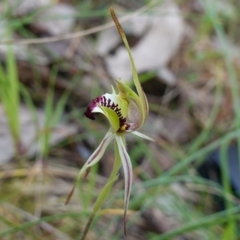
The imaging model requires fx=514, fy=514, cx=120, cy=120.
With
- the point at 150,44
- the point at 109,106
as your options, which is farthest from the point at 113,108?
the point at 150,44

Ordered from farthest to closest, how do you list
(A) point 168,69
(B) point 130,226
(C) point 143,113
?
(A) point 168,69
(B) point 130,226
(C) point 143,113

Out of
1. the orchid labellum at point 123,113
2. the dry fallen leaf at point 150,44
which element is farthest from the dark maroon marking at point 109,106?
the dry fallen leaf at point 150,44

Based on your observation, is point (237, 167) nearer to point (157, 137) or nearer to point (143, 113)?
point (157, 137)

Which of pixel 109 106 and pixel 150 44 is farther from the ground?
pixel 150 44

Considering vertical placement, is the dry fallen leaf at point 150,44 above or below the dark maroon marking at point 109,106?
above

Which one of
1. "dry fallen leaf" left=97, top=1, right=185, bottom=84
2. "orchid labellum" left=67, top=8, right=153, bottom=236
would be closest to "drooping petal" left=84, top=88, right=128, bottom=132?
"orchid labellum" left=67, top=8, right=153, bottom=236

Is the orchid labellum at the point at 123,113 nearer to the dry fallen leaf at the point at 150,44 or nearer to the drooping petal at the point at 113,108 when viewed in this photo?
the drooping petal at the point at 113,108

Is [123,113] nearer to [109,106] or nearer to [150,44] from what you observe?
[109,106]

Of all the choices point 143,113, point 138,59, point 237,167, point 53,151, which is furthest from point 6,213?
point 138,59
